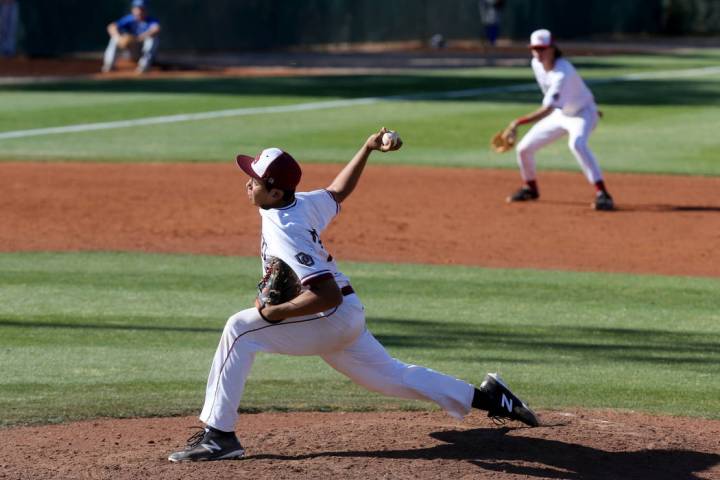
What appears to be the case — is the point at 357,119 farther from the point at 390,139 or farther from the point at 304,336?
the point at 304,336

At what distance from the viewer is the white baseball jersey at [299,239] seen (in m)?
5.86

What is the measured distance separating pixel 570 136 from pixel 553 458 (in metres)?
8.42

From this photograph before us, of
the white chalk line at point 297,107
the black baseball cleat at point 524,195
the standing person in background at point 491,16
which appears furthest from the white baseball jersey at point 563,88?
the standing person in background at point 491,16

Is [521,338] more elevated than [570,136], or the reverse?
[570,136]

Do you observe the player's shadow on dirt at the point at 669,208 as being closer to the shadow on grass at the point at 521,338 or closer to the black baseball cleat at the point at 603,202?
the black baseball cleat at the point at 603,202

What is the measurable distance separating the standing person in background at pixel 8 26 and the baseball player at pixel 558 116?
66.8ft

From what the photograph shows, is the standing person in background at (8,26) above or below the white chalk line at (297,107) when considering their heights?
above

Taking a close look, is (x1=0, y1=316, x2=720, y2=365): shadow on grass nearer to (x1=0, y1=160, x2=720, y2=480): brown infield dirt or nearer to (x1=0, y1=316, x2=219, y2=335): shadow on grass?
(x1=0, y1=316, x2=219, y2=335): shadow on grass

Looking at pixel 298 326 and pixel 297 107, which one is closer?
pixel 298 326

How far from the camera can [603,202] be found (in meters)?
14.6

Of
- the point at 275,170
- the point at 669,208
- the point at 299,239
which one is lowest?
the point at 669,208

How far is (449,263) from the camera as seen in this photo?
11.9 m

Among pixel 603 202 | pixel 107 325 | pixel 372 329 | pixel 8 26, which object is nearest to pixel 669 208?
pixel 603 202

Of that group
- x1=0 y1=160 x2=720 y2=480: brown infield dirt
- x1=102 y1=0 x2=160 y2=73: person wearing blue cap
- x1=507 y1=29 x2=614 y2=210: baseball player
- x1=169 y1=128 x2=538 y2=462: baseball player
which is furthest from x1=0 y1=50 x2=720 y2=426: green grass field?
x1=102 y1=0 x2=160 y2=73: person wearing blue cap
